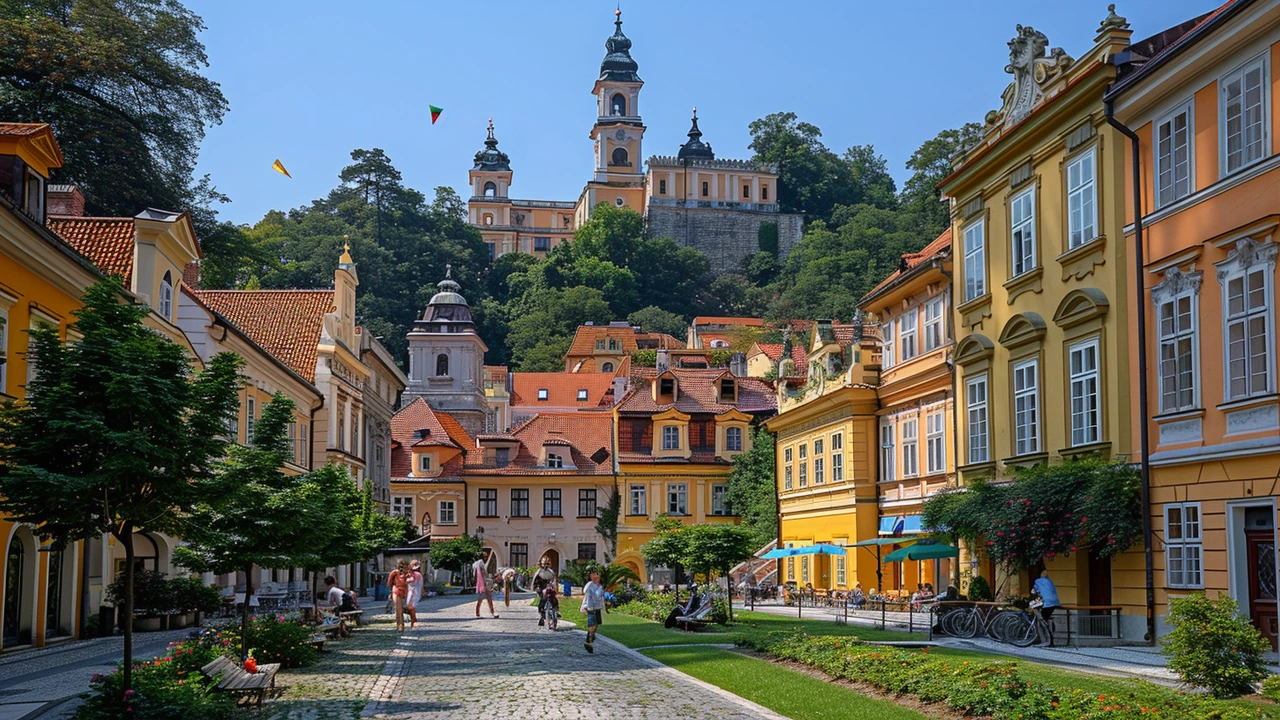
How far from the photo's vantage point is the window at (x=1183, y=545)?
72.9ft

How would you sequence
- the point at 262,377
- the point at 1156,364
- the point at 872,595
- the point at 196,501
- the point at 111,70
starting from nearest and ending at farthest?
1. the point at 196,501
2. the point at 1156,364
3. the point at 872,595
4. the point at 262,377
5. the point at 111,70

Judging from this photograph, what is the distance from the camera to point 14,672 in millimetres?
20062

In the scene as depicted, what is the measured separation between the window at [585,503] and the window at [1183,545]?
50836 mm

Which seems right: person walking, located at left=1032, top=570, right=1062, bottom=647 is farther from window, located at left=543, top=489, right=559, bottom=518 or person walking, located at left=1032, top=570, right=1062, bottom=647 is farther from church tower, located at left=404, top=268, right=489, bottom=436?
church tower, located at left=404, top=268, right=489, bottom=436

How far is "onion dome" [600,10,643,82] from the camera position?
6905 inches

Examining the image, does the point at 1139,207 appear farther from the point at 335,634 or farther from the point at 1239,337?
the point at 335,634

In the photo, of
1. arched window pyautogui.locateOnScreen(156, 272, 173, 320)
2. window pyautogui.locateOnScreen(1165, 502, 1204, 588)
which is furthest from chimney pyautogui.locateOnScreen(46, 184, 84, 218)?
window pyautogui.locateOnScreen(1165, 502, 1204, 588)

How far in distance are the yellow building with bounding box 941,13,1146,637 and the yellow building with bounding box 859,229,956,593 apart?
2.61m

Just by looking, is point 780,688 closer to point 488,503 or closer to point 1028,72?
point 1028,72

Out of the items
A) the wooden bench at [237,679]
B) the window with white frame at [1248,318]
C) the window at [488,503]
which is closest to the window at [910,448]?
the window with white frame at [1248,318]

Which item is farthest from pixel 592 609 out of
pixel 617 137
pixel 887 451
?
pixel 617 137

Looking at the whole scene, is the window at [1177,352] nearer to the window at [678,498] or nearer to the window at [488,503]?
the window at [678,498]

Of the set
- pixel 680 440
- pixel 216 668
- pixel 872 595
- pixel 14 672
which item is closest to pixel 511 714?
pixel 216 668

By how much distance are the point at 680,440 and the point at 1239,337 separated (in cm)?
4975
